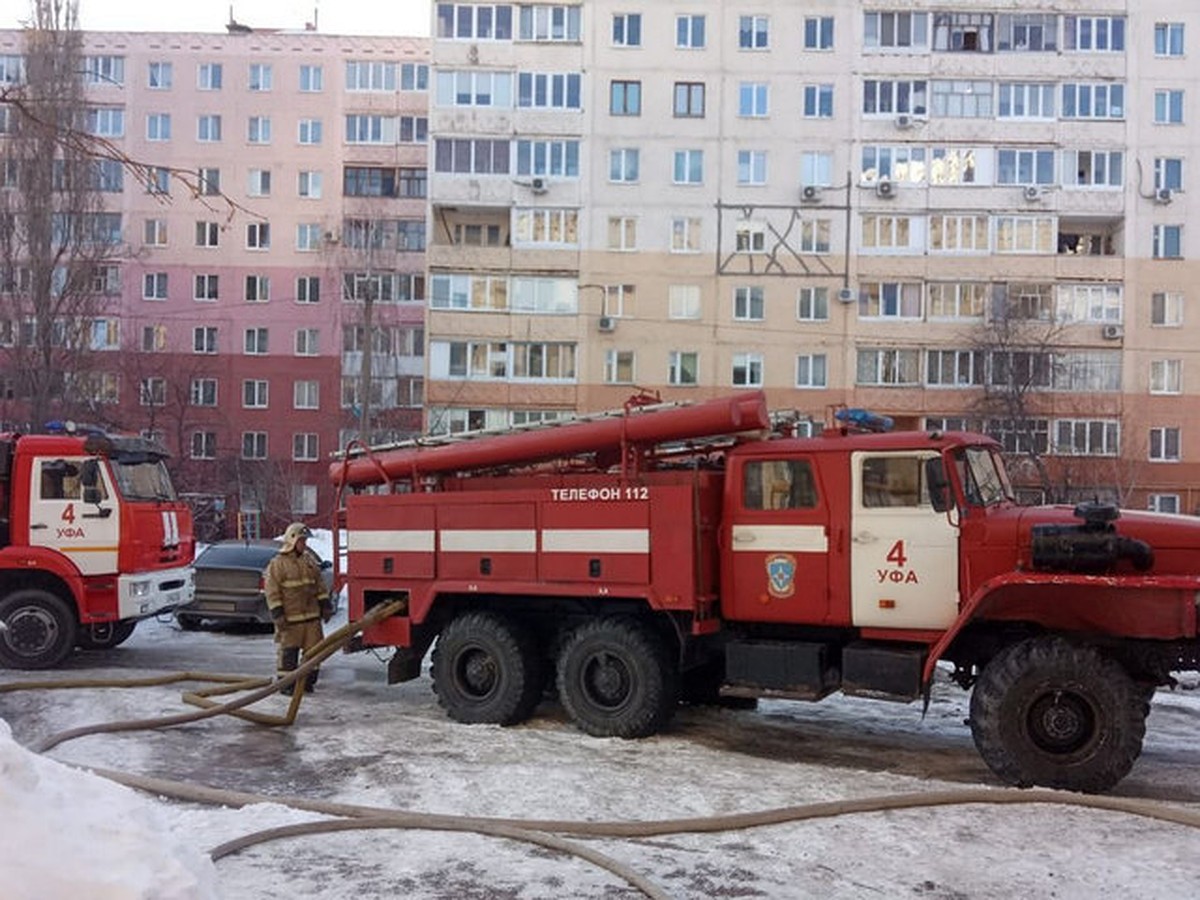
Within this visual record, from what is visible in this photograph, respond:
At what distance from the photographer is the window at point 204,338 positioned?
4997 cm

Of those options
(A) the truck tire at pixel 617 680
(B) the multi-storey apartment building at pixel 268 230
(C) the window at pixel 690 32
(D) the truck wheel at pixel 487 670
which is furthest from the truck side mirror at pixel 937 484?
(B) the multi-storey apartment building at pixel 268 230

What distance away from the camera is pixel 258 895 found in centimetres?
526

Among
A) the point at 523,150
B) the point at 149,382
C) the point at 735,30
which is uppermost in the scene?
the point at 735,30

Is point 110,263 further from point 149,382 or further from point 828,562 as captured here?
point 828,562

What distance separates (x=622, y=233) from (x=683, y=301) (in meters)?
3.35

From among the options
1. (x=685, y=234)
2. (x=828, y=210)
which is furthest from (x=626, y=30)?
(x=828, y=210)

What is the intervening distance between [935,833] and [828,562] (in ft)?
8.81

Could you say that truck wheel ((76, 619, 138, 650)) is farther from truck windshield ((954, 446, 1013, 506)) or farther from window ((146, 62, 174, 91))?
window ((146, 62, 174, 91))

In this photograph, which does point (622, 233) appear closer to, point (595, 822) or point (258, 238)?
point (258, 238)

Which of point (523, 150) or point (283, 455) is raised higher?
point (523, 150)

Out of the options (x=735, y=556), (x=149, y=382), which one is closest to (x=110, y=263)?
(x=149, y=382)

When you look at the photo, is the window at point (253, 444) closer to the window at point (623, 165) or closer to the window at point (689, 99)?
the window at point (623, 165)

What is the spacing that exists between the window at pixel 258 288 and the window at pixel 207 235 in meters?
2.29

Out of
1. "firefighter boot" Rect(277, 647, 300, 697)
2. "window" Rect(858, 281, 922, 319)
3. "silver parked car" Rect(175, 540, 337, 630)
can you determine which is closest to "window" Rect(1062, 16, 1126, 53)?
"window" Rect(858, 281, 922, 319)
